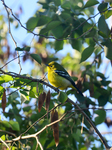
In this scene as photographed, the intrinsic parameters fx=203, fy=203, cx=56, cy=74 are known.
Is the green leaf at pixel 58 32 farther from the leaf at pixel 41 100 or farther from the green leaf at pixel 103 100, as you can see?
the leaf at pixel 41 100

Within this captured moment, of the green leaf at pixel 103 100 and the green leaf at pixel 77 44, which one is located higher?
the green leaf at pixel 77 44

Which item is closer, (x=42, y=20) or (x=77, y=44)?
(x=42, y=20)

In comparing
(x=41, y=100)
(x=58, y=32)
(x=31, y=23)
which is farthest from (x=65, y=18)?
(x=41, y=100)

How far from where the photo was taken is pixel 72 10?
13.0 ft

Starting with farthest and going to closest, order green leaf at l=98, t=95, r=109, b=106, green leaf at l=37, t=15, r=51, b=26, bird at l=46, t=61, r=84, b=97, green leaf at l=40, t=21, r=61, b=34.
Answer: bird at l=46, t=61, r=84, b=97 → green leaf at l=98, t=95, r=109, b=106 → green leaf at l=37, t=15, r=51, b=26 → green leaf at l=40, t=21, r=61, b=34

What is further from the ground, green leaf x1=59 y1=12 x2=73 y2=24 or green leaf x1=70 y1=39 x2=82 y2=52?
green leaf x1=59 y1=12 x2=73 y2=24

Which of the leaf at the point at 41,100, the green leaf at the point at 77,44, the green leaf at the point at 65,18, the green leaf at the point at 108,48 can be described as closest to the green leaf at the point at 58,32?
the green leaf at the point at 65,18

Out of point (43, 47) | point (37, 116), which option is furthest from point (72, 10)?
point (43, 47)

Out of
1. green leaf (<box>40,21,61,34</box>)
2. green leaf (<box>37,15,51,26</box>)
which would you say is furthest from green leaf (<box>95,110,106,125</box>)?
green leaf (<box>37,15,51,26</box>)

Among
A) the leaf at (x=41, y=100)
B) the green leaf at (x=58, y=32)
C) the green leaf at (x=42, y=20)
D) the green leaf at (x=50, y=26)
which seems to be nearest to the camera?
the leaf at (x=41, y=100)

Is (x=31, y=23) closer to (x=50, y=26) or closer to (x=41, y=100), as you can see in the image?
(x=50, y=26)

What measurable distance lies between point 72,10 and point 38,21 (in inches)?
30.1

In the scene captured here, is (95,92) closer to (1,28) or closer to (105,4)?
(105,4)

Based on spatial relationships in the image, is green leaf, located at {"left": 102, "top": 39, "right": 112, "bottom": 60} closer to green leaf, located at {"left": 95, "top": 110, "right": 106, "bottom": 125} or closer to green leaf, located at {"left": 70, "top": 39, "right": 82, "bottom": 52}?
green leaf, located at {"left": 70, "top": 39, "right": 82, "bottom": 52}
